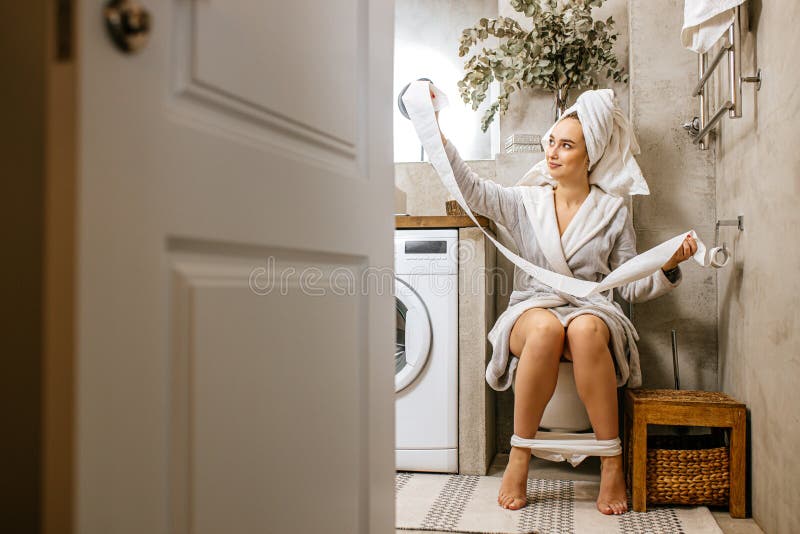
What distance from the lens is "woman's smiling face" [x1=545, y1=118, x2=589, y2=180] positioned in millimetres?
2385

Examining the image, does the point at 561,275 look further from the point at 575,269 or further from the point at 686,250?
the point at 686,250

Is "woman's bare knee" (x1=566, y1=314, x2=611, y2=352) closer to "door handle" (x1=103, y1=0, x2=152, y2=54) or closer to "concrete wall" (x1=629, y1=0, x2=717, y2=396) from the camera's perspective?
"concrete wall" (x1=629, y1=0, x2=717, y2=396)

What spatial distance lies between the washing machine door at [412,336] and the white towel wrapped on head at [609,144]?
2.61 feet

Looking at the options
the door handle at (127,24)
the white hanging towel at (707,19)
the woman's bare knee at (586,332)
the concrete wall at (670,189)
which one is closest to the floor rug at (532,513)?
the woman's bare knee at (586,332)

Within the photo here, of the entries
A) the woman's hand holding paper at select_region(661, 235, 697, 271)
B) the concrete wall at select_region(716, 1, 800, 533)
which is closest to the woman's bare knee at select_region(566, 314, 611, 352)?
the woman's hand holding paper at select_region(661, 235, 697, 271)

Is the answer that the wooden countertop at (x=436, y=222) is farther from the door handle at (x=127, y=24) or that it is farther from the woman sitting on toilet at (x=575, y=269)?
the door handle at (x=127, y=24)

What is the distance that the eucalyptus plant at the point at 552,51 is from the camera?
2658 millimetres

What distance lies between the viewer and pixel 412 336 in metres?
2.43

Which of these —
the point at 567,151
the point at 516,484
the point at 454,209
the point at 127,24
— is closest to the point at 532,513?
the point at 516,484

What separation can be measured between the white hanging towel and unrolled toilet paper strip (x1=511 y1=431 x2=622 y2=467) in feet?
4.09

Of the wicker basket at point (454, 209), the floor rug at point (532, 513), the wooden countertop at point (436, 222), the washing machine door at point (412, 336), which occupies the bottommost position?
the floor rug at point (532, 513)

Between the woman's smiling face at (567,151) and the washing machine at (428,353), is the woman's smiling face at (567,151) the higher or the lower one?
the higher one

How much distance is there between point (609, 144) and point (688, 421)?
1001 mm

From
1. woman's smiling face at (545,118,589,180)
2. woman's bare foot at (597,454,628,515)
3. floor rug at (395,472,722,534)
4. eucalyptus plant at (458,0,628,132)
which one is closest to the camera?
floor rug at (395,472,722,534)
